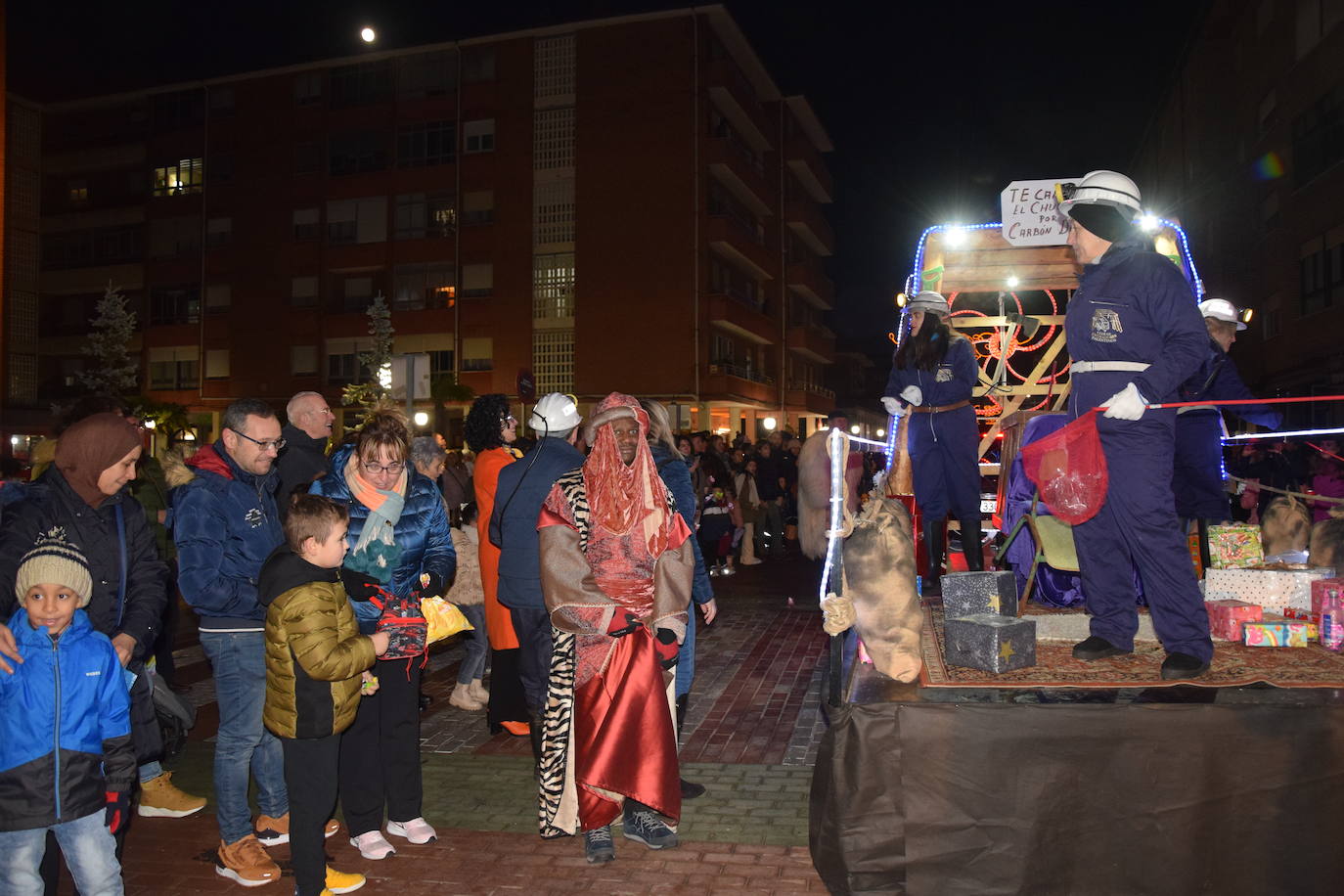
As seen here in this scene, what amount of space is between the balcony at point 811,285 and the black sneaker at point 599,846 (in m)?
44.9

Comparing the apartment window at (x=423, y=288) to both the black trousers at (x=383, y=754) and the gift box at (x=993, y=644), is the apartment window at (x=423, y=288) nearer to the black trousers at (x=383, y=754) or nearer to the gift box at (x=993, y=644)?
the black trousers at (x=383, y=754)

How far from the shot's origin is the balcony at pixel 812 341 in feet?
159

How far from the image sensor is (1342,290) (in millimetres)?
19922

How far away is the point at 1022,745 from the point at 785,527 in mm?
15038

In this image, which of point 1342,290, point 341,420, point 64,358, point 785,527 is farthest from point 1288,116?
point 64,358

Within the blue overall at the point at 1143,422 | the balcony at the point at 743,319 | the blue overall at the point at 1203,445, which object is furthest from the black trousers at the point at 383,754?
the balcony at the point at 743,319

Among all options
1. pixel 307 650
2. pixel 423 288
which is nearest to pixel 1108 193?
pixel 307 650

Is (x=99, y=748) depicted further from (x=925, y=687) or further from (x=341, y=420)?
(x=341, y=420)

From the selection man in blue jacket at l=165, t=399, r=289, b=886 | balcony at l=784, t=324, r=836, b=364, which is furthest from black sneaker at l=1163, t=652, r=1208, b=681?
balcony at l=784, t=324, r=836, b=364

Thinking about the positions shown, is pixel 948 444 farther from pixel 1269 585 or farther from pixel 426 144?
pixel 426 144

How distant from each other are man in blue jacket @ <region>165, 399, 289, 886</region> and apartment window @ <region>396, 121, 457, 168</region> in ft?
125

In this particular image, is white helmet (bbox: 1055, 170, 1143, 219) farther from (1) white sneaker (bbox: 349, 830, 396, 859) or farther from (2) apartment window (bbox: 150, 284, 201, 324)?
(2) apartment window (bbox: 150, 284, 201, 324)

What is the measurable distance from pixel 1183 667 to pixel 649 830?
2.44 meters

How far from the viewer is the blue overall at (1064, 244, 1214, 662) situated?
13.4ft
